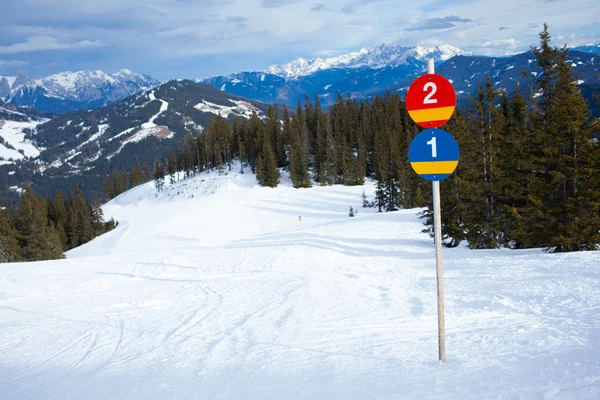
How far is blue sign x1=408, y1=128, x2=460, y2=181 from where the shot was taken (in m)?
4.12

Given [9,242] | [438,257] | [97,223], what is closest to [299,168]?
[97,223]

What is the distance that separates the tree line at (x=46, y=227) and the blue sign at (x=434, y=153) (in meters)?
43.9

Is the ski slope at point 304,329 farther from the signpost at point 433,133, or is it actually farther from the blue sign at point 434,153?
the blue sign at point 434,153

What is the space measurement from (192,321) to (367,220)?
22271 mm

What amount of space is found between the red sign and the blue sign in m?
0.14

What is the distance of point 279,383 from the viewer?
472cm

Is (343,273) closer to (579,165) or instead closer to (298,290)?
(298,290)

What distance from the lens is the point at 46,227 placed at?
5397 cm

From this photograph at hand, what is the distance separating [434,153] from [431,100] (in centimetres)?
61

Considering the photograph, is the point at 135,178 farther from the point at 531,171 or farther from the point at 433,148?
the point at 433,148

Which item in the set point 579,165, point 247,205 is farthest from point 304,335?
point 247,205

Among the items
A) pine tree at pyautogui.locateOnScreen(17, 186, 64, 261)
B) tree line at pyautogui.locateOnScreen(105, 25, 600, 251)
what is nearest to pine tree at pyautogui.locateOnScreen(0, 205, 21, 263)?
pine tree at pyautogui.locateOnScreen(17, 186, 64, 261)

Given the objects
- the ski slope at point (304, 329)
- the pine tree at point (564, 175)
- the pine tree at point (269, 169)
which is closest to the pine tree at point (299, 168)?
the pine tree at point (269, 169)

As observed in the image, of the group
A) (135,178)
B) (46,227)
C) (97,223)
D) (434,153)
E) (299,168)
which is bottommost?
(97,223)
